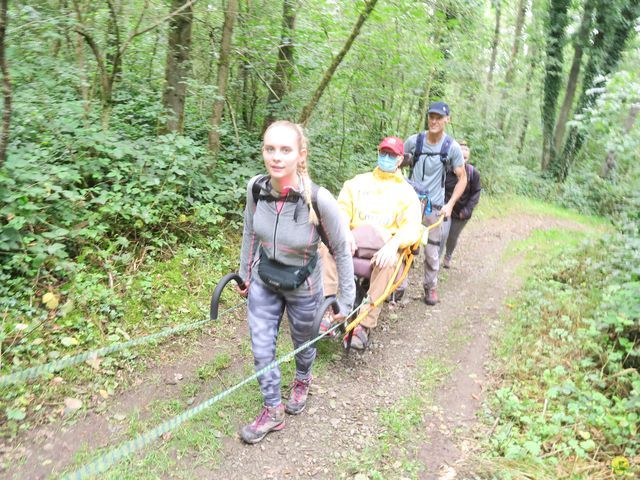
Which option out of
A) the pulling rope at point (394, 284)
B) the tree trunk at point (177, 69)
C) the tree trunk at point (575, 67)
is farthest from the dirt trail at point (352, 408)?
the tree trunk at point (575, 67)

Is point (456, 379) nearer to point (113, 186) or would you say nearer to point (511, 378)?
point (511, 378)

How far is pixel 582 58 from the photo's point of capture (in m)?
18.8

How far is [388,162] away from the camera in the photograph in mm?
4223

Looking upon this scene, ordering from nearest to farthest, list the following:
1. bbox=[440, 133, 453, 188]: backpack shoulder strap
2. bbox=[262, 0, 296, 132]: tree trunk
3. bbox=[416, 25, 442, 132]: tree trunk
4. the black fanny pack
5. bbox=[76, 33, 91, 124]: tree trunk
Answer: the black fanny pack → bbox=[76, 33, 91, 124]: tree trunk → bbox=[440, 133, 453, 188]: backpack shoulder strap → bbox=[262, 0, 296, 132]: tree trunk → bbox=[416, 25, 442, 132]: tree trunk

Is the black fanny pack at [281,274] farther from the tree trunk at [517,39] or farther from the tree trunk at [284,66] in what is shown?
the tree trunk at [517,39]

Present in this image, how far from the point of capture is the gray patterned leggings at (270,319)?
3137 millimetres

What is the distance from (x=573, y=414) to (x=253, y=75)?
6773 millimetres

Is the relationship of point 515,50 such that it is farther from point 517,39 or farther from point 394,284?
point 394,284

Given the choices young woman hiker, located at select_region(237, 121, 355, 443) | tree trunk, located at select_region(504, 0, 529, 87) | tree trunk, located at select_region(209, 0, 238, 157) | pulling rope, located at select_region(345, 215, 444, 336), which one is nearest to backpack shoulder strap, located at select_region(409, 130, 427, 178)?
pulling rope, located at select_region(345, 215, 444, 336)

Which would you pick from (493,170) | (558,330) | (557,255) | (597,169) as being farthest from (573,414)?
(597,169)

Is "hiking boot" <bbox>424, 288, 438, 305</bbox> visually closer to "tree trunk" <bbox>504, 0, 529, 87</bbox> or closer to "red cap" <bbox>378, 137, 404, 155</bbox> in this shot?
"red cap" <bbox>378, 137, 404, 155</bbox>

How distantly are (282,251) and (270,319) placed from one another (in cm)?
55

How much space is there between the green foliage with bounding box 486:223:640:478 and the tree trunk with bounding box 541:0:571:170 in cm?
1554

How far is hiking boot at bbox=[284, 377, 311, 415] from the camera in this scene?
3572 mm
